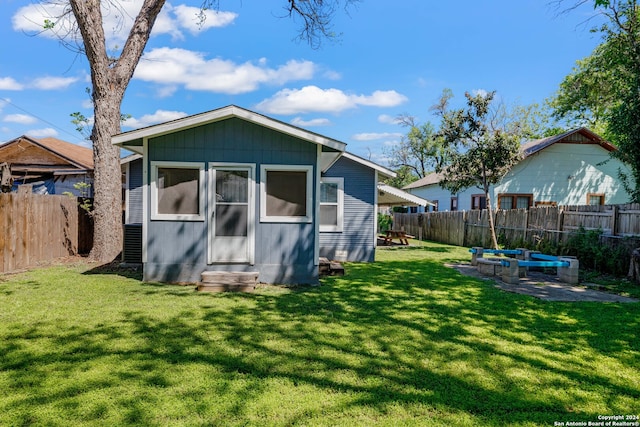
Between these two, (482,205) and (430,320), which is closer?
(430,320)

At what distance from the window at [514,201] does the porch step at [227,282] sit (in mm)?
15717

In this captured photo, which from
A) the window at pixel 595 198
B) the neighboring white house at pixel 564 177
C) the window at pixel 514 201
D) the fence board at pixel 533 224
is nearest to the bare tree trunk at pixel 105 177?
the fence board at pixel 533 224

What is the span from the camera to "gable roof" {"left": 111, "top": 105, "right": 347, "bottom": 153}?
7.20 m

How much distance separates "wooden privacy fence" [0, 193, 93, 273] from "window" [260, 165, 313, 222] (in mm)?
5814

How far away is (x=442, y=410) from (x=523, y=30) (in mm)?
18711

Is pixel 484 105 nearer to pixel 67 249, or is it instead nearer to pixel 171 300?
pixel 171 300

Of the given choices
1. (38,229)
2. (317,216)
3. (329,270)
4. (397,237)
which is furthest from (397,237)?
(38,229)

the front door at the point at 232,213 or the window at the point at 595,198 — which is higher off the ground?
the window at the point at 595,198

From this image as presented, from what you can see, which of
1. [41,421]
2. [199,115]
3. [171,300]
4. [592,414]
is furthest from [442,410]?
[199,115]

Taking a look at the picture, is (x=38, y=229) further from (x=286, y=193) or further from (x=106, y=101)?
(x=286, y=193)

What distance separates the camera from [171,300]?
6148 millimetres

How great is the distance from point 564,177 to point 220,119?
18379 mm

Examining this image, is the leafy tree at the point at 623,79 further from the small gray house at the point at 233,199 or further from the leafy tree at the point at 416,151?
the leafy tree at the point at 416,151

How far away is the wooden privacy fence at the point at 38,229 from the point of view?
8305mm
